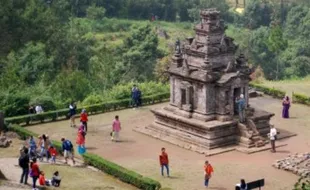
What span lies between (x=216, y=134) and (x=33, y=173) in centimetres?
1229

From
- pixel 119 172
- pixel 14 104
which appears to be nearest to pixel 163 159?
pixel 119 172

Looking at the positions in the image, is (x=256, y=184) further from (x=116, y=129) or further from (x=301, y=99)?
(x=301, y=99)

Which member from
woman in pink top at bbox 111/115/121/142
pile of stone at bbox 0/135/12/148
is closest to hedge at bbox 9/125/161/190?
pile of stone at bbox 0/135/12/148

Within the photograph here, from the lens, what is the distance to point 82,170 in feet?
130

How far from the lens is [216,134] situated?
4369cm

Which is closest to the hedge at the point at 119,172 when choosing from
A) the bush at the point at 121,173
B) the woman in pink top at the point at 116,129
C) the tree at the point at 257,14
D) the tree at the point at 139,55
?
the bush at the point at 121,173

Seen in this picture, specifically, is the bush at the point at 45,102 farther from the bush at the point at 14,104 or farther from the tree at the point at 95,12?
the tree at the point at 95,12

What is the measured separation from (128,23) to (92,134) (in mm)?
68996

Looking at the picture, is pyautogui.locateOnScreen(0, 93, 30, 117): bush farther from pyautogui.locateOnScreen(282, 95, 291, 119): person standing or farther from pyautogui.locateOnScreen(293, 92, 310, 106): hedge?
pyautogui.locateOnScreen(293, 92, 310, 106): hedge

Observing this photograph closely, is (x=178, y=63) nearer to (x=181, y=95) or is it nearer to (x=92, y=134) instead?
(x=181, y=95)

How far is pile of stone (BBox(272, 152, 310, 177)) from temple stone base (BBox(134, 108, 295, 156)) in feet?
8.74

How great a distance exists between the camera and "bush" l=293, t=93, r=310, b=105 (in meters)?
54.0

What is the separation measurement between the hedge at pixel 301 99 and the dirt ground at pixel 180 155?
2123 millimetres

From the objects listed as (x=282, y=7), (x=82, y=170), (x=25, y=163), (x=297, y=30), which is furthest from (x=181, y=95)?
Answer: (x=282, y=7)
